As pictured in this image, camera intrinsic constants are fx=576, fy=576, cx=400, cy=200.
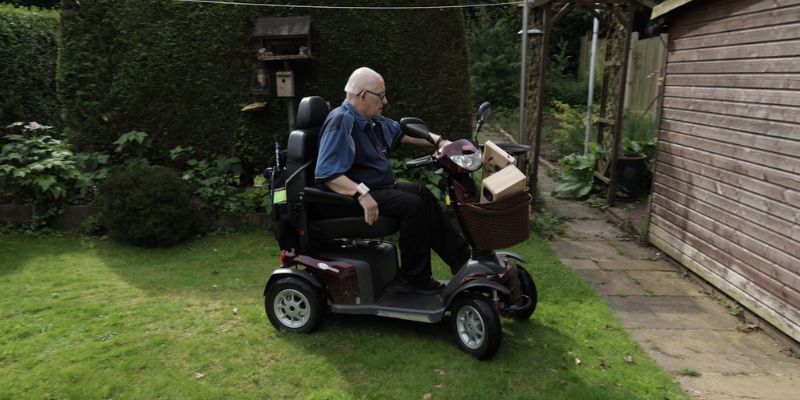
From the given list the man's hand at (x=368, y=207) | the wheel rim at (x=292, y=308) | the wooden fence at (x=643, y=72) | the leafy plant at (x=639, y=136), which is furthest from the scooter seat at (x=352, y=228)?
the wooden fence at (x=643, y=72)

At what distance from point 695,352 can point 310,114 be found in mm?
2676

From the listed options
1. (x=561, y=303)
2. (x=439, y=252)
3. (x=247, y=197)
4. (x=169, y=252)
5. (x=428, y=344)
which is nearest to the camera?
(x=428, y=344)

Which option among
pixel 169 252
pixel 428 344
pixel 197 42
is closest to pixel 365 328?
pixel 428 344

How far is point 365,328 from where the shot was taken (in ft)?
11.7

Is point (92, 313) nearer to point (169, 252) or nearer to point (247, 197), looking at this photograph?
point (169, 252)


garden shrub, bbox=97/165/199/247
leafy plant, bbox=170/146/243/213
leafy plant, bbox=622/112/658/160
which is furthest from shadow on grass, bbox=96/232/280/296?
leafy plant, bbox=622/112/658/160

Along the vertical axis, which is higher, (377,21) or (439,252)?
(377,21)

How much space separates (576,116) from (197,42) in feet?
23.0

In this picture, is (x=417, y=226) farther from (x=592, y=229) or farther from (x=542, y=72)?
(x=542, y=72)

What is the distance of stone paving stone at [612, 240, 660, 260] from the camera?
5.23 meters

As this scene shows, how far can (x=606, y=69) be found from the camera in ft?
24.3

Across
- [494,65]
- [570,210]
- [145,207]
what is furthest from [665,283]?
[494,65]

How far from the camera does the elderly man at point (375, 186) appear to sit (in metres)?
3.23

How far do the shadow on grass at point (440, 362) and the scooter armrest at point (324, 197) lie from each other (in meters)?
0.82
